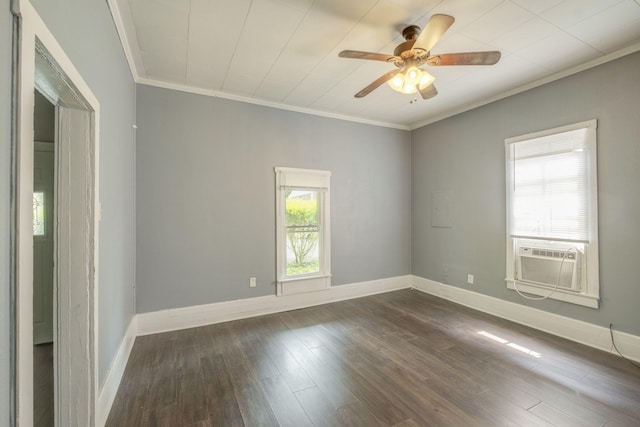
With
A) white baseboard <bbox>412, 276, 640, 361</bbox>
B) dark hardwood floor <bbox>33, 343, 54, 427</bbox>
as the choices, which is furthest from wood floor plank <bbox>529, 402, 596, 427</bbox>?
dark hardwood floor <bbox>33, 343, 54, 427</bbox>

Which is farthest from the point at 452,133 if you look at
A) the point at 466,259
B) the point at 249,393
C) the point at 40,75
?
the point at 40,75

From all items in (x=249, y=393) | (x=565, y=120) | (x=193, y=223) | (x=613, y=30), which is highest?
(x=613, y=30)

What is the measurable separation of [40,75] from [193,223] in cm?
238

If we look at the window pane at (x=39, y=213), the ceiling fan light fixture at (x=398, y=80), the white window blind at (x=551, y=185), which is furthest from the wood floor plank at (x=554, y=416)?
the window pane at (x=39, y=213)

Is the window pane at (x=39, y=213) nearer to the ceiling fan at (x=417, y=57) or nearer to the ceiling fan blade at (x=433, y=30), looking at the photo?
the ceiling fan at (x=417, y=57)

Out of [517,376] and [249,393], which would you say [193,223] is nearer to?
[249,393]

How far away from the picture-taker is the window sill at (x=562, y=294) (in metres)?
2.86

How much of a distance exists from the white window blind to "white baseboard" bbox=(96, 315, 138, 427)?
14.3ft

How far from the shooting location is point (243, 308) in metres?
3.66

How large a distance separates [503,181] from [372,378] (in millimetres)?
3010

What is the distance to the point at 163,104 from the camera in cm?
328

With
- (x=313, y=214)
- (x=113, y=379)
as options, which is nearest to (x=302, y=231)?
(x=313, y=214)

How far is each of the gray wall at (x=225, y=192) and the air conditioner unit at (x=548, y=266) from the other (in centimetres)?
207

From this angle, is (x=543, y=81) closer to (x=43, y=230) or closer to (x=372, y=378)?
(x=372, y=378)
